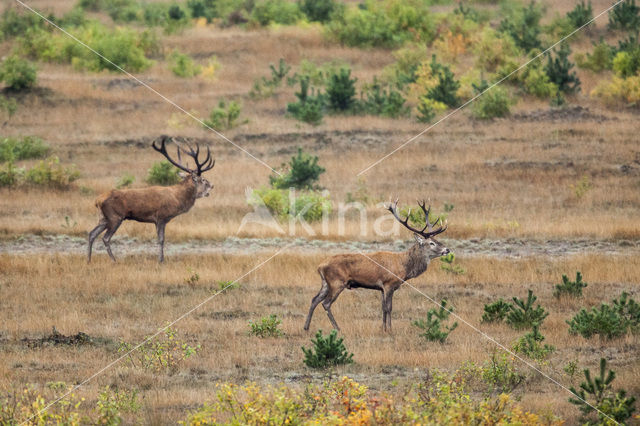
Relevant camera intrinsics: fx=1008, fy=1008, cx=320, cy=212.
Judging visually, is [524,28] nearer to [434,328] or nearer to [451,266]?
[451,266]

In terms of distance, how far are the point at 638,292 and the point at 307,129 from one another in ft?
55.7

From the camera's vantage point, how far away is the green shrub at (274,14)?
173ft

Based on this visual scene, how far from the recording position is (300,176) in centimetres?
2595

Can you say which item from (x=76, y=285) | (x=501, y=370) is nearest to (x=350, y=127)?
(x=76, y=285)

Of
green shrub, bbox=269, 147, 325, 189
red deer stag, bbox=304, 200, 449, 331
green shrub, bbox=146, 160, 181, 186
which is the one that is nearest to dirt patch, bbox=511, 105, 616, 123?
green shrub, bbox=269, 147, 325, 189

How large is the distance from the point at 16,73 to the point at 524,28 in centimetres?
2099

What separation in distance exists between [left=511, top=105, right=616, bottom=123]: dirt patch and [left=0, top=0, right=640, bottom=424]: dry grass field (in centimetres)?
7

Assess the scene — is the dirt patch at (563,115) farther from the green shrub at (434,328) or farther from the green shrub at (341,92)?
the green shrub at (434,328)

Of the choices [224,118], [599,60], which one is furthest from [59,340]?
[599,60]

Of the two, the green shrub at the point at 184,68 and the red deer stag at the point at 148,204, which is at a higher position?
the green shrub at the point at 184,68

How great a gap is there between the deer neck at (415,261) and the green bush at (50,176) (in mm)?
14006

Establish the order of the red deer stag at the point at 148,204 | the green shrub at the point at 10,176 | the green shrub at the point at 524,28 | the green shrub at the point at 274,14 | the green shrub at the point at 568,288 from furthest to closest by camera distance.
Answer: the green shrub at the point at 274,14 < the green shrub at the point at 524,28 < the green shrub at the point at 10,176 < the red deer stag at the point at 148,204 < the green shrub at the point at 568,288

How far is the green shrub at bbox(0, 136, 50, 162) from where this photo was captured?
96.3 feet

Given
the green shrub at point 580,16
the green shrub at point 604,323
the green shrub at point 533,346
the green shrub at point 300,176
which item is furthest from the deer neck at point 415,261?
the green shrub at point 580,16
